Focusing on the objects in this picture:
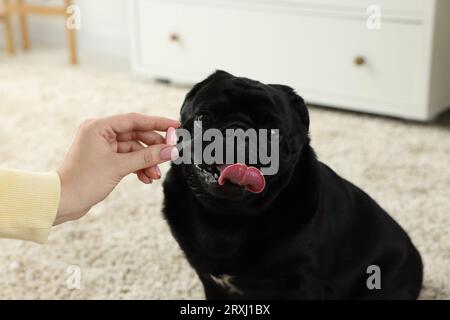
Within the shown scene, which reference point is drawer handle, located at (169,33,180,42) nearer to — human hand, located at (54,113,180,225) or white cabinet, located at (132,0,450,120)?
white cabinet, located at (132,0,450,120)

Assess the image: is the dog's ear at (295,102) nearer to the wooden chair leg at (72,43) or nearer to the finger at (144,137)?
the finger at (144,137)

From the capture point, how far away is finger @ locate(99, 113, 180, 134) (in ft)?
2.93

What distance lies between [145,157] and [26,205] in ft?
0.56

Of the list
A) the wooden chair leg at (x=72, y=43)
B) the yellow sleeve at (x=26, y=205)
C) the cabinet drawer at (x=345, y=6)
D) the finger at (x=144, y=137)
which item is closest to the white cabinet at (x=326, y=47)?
the cabinet drawer at (x=345, y=6)

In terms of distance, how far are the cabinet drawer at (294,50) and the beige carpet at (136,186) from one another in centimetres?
10

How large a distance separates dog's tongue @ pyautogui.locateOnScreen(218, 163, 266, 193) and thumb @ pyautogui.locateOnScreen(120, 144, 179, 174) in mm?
79

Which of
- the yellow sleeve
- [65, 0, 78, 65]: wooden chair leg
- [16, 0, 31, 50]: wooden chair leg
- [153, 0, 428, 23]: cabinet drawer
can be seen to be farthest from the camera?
[16, 0, 31, 50]: wooden chair leg

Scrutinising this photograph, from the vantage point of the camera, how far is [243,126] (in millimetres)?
908

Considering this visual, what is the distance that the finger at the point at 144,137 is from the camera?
3.05ft

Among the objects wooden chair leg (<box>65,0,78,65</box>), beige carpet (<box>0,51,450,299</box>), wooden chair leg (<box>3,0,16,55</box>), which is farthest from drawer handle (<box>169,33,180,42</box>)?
wooden chair leg (<box>3,0,16,55</box>)

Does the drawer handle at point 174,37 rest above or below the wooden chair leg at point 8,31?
above

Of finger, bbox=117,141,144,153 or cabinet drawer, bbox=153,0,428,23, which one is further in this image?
cabinet drawer, bbox=153,0,428,23

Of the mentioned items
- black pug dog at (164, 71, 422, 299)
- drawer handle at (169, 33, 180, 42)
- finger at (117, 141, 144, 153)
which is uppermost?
finger at (117, 141, 144, 153)

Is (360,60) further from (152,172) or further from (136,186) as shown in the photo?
(152,172)
